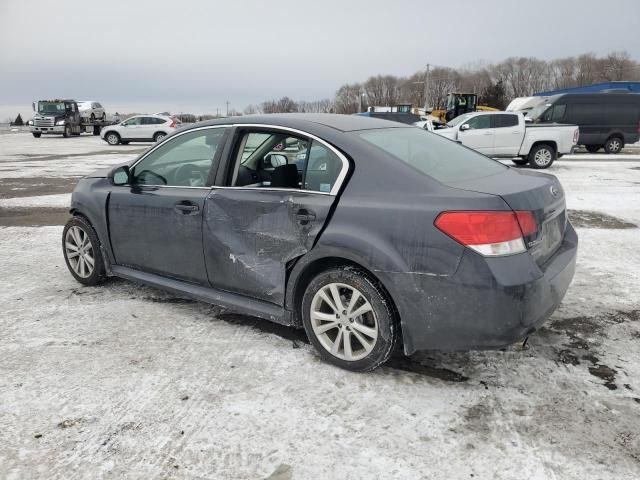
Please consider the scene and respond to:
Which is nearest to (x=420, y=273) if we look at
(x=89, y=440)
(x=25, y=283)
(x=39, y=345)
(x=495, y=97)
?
(x=89, y=440)

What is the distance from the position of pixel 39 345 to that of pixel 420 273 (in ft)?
8.54

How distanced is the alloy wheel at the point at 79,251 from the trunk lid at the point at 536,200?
3.30 m

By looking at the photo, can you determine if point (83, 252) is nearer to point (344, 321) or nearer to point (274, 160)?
point (274, 160)

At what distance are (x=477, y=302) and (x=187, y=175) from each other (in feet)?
7.72

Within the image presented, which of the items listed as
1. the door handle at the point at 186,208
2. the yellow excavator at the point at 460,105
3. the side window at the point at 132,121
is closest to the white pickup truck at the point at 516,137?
the door handle at the point at 186,208

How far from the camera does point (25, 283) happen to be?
484 centimetres

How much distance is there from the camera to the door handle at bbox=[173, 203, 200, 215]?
370 cm

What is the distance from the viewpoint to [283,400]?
2854 mm

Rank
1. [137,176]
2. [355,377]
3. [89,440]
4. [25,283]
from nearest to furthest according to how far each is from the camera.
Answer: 1. [89,440]
2. [355,377]
3. [137,176]
4. [25,283]

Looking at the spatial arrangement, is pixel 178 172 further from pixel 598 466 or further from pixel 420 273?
pixel 598 466

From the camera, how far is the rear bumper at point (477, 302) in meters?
2.63

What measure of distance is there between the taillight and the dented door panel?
0.75m

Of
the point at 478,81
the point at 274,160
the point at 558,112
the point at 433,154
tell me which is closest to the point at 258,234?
the point at 274,160

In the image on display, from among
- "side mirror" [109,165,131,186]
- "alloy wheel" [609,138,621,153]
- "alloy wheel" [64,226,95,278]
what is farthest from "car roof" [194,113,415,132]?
"alloy wheel" [609,138,621,153]
